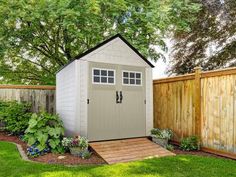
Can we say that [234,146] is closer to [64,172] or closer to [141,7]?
[64,172]

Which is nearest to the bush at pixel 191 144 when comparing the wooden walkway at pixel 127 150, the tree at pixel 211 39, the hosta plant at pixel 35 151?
the wooden walkway at pixel 127 150

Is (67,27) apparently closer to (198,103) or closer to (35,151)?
(35,151)

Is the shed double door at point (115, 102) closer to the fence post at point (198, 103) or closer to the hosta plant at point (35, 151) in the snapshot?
the hosta plant at point (35, 151)

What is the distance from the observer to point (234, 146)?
546 cm

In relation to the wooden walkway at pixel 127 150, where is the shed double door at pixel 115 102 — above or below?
above

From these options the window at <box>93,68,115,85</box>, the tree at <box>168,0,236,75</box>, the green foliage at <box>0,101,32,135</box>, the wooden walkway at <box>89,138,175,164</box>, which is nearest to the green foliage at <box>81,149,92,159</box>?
the wooden walkway at <box>89,138,175,164</box>

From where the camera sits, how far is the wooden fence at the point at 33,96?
28.6 feet

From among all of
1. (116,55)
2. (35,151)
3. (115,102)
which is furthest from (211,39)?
(35,151)

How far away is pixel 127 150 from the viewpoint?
5.98 metres

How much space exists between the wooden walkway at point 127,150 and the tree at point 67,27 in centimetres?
237

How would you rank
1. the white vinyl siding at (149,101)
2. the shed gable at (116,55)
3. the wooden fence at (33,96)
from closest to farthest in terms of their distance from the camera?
the shed gable at (116,55), the white vinyl siding at (149,101), the wooden fence at (33,96)

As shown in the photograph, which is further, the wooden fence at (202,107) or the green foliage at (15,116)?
the green foliage at (15,116)

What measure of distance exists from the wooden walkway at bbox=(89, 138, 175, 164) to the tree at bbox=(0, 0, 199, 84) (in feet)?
7.77

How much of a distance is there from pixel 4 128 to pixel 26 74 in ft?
15.8
